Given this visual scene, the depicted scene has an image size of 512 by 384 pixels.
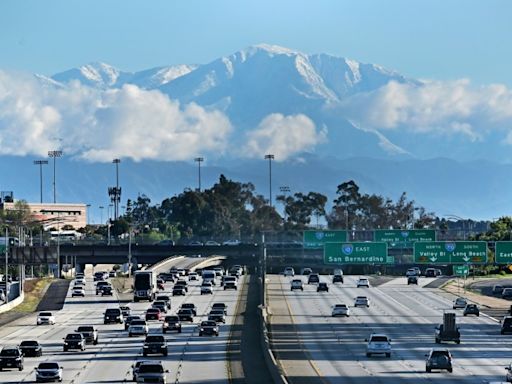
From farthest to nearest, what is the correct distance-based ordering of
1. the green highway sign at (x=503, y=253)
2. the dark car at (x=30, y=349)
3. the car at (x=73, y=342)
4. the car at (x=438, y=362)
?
the green highway sign at (x=503, y=253) < the car at (x=73, y=342) < the dark car at (x=30, y=349) < the car at (x=438, y=362)

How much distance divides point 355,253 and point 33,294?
43470 mm

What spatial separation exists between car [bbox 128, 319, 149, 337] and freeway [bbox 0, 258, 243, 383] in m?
0.57

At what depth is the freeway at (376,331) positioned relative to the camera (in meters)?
73.6

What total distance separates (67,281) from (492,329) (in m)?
95.6

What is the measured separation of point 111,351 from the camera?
88938mm

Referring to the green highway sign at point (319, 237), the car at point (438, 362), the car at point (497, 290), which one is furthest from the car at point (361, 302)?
the car at point (438, 362)

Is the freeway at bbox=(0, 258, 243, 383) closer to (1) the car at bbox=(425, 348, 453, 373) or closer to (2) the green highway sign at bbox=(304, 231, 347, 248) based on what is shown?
(1) the car at bbox=(425, 348, 453, 373)

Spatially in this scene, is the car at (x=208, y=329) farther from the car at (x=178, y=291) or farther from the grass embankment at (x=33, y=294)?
the car at (x=178, y=291)

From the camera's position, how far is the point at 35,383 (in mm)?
68938

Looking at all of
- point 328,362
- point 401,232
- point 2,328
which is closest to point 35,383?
point 328,362

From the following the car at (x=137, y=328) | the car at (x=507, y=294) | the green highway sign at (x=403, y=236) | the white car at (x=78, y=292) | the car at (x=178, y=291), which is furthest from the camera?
the white car at (x=78, y=292)

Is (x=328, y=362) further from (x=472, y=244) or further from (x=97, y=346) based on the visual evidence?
(x=472, y=244)

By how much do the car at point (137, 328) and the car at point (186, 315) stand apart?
48.3 ft

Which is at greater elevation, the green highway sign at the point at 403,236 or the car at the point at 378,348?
the green highway sign at the point at 403,236
